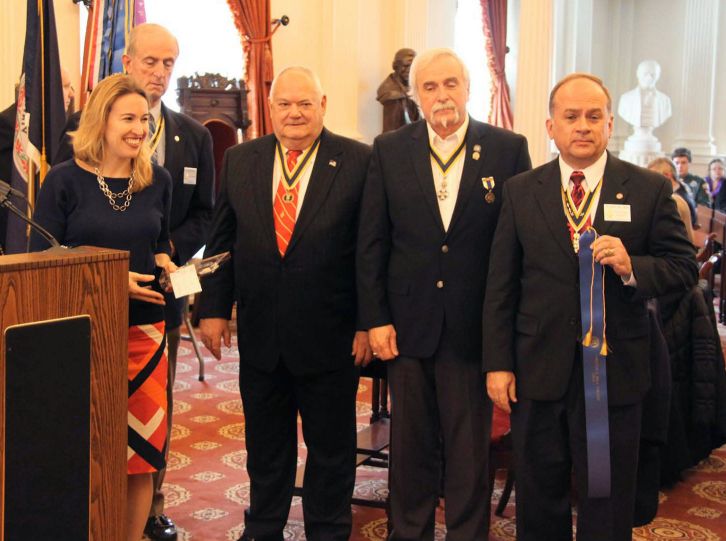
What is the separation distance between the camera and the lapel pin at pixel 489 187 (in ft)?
9.55

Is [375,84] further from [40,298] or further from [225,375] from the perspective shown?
[40,298]

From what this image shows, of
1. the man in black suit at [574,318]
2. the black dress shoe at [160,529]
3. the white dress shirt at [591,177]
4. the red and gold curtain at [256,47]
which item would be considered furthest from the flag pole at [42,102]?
the red and gold curtain at [256,47]

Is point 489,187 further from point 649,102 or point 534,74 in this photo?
point 649,102

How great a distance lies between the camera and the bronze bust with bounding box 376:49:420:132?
8891mm

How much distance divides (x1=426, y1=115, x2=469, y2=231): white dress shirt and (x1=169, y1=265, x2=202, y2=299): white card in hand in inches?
31.4

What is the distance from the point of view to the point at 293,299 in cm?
305

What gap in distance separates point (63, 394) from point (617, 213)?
5.08 feet

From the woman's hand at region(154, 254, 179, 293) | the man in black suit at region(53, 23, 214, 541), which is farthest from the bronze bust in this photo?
the woman's hand at region(154, 254, 179, 293)

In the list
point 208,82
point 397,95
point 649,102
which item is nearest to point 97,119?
point 208,82

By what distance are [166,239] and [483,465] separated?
1.28m

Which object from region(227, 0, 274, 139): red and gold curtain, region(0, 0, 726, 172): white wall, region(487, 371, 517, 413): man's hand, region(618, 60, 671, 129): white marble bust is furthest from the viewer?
region(618, 60, 671, 129): white marble bust

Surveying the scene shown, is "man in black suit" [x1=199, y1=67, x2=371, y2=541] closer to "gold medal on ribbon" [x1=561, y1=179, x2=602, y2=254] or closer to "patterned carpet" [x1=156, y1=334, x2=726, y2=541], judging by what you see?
"patterned carpet" [x1=156, y1=334, x2=726, y2=541]

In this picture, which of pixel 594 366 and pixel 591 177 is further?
pixel 591 177

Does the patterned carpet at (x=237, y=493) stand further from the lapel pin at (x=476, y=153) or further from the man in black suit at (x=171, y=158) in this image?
the lapel pin at (x=476, y=153)
